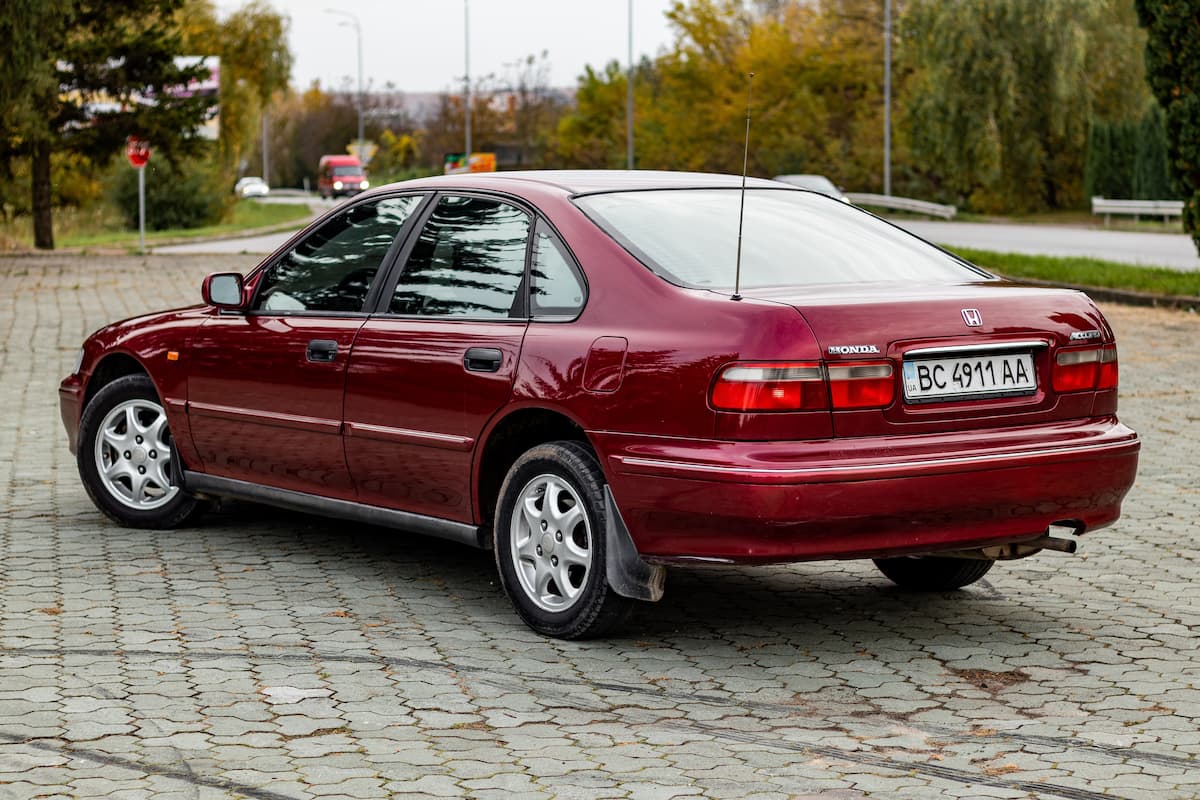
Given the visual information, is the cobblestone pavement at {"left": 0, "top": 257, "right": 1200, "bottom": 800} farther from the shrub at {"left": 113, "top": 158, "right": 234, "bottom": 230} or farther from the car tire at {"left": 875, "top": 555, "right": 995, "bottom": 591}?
the shrub at {"left": 113, "top": 158, "right": 234, "bottom": 230}

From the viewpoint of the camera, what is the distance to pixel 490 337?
6.09 m

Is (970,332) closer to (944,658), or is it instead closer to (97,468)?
(944,658)

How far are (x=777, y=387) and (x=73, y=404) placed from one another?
4.14 meters

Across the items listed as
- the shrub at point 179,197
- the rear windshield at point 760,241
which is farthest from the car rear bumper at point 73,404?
the shrub at point 179,197

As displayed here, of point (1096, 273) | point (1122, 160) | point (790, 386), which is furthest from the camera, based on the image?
point (1122, 160)

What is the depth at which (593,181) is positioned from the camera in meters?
6.55

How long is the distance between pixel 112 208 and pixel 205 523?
49103 mm

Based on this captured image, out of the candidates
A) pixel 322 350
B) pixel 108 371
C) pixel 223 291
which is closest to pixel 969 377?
pixel 322 350

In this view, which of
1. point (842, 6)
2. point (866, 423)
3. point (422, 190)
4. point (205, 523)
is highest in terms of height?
point (842, 6)

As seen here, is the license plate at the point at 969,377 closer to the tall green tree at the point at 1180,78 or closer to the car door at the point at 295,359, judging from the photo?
the car door at the point at 295,359

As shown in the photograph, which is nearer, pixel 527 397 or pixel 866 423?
pixel 866 423

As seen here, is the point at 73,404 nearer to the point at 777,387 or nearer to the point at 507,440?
the point at 507,440

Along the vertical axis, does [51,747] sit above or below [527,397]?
below

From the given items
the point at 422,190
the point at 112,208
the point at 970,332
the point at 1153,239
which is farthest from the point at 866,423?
the point at 112,208
